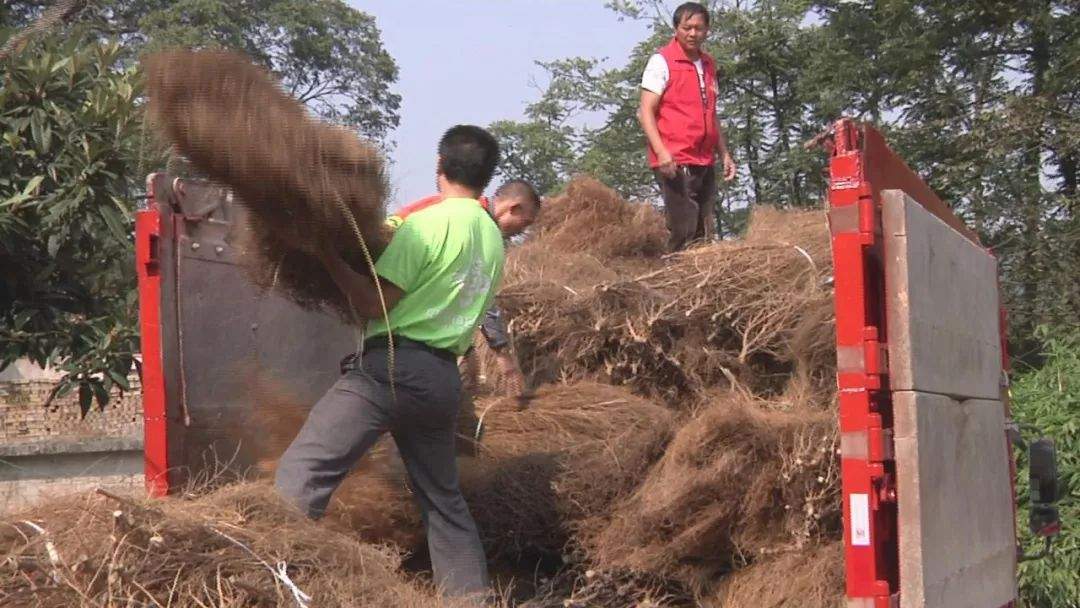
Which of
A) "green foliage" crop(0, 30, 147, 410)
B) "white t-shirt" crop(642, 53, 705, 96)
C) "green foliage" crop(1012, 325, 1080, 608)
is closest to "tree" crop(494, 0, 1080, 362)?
"green foliage" crop(1012, 325, 1080, 608)

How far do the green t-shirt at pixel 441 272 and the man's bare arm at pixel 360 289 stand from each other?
0.03 meters

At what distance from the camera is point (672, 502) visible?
378 centimetres

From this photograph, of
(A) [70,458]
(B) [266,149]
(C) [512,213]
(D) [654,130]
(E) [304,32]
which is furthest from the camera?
(E) [304,32]

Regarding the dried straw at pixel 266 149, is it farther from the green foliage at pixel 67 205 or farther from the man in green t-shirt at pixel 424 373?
the green foliage at pixel 67 205

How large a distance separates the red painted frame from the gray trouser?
106cm

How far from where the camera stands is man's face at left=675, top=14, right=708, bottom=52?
6242 millimetres

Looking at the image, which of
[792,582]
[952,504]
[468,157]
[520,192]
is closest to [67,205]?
[520,192]

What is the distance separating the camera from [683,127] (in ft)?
20.5

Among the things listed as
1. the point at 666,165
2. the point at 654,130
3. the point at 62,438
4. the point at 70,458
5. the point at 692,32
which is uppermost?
the point at 692,32

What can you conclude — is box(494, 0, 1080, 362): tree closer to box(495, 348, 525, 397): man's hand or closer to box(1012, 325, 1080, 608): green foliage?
box(1012, 325, 1080, 608): green foliage

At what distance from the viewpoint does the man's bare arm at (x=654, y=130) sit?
6.13 metres

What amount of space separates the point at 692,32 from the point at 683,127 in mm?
428

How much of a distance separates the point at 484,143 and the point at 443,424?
2.63ft

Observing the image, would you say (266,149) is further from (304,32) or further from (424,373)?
(304,32)
